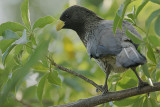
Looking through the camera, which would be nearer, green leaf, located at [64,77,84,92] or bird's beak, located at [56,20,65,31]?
green leaf, located at [64,77,84,92]

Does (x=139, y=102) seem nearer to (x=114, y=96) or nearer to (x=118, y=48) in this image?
(x=114, y=96)

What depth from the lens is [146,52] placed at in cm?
228

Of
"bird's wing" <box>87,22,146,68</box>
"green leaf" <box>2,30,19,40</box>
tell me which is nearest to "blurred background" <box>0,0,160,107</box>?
"bird's wing" <box>87,22,146,68</box>

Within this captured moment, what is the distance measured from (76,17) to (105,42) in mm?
1500

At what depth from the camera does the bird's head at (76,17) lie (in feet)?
13.6

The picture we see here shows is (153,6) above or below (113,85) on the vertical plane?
above

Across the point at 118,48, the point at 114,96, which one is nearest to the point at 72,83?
the point at 114,96

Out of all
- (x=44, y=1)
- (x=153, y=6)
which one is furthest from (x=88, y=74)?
(x=44, y=1)

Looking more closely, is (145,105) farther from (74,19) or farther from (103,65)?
(74,19)

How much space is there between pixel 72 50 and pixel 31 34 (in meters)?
1.43

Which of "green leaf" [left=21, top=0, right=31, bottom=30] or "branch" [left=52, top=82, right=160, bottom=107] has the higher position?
"green leaf" [left=21, top=0, right=31, bottom=30]

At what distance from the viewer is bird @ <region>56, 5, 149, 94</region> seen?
7.80ft

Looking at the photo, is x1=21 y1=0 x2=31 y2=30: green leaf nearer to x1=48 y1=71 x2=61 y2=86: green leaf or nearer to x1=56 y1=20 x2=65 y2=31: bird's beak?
x1=48 y1=71 x2=61 y2=86: green leaf

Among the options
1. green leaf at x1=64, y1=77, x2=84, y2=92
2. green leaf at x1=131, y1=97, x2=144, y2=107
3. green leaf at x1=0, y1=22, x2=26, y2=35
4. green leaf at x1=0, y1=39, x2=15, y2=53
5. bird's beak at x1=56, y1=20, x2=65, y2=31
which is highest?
green leaf at x1=0, y1=22, x2=26, y2=35
